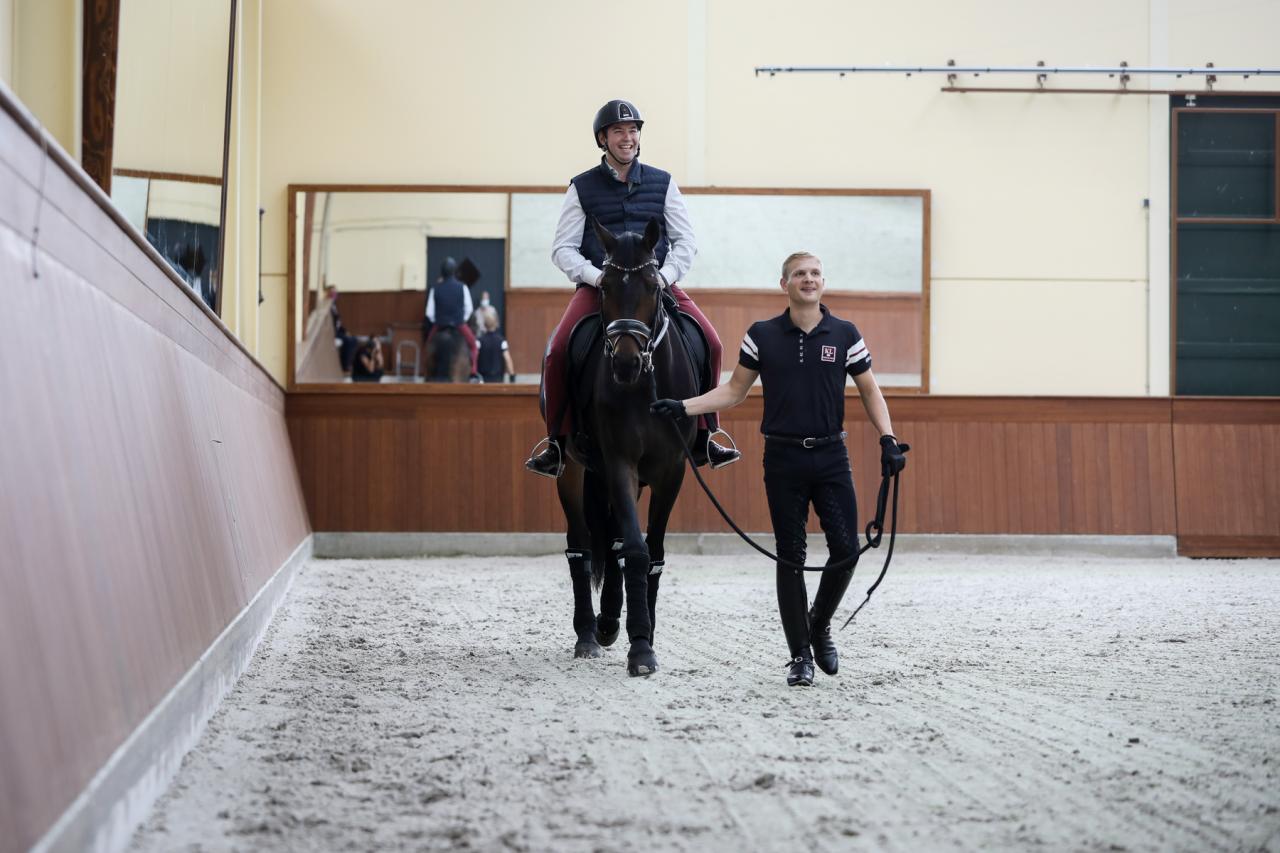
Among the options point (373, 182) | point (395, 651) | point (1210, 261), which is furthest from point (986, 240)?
point (395, 651)

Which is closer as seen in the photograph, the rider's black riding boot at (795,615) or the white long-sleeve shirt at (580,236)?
the rider's black riding boot at (795,615)

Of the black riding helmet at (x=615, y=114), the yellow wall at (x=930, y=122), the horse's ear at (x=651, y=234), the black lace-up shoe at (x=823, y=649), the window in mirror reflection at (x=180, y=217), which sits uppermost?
the yellow wall at (x=930, y=122)

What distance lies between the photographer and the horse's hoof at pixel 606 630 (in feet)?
16.8

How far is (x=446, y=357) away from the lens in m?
10.6

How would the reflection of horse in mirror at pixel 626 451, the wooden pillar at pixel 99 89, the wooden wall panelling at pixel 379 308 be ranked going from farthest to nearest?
the wooden wall panelling at pixel 379 308, the reflection of horse in mirror at pixel 626 451, the wooden pillar at pixel 99 89

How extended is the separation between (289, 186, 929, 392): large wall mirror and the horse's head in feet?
19.6

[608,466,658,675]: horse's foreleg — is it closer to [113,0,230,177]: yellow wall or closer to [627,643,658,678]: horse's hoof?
[627,643,658,678]: horse's hoof

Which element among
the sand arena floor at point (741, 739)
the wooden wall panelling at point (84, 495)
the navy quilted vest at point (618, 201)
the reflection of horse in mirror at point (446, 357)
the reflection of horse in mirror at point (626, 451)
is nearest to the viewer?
the wooden wall panelling at point (84, 495)

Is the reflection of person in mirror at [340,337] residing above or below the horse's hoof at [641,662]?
above

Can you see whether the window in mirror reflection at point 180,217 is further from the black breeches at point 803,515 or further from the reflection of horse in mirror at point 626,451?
the black breeches at point 803,515

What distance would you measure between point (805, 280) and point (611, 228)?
48.5 inches

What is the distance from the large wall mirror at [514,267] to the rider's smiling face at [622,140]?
533 cm

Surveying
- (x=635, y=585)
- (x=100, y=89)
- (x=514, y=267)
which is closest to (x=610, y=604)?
(x=635, y=585)

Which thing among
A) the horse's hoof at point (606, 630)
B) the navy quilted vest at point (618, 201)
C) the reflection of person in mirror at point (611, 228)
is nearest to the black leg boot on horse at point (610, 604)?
the horse's hoof at point (606, 630)
